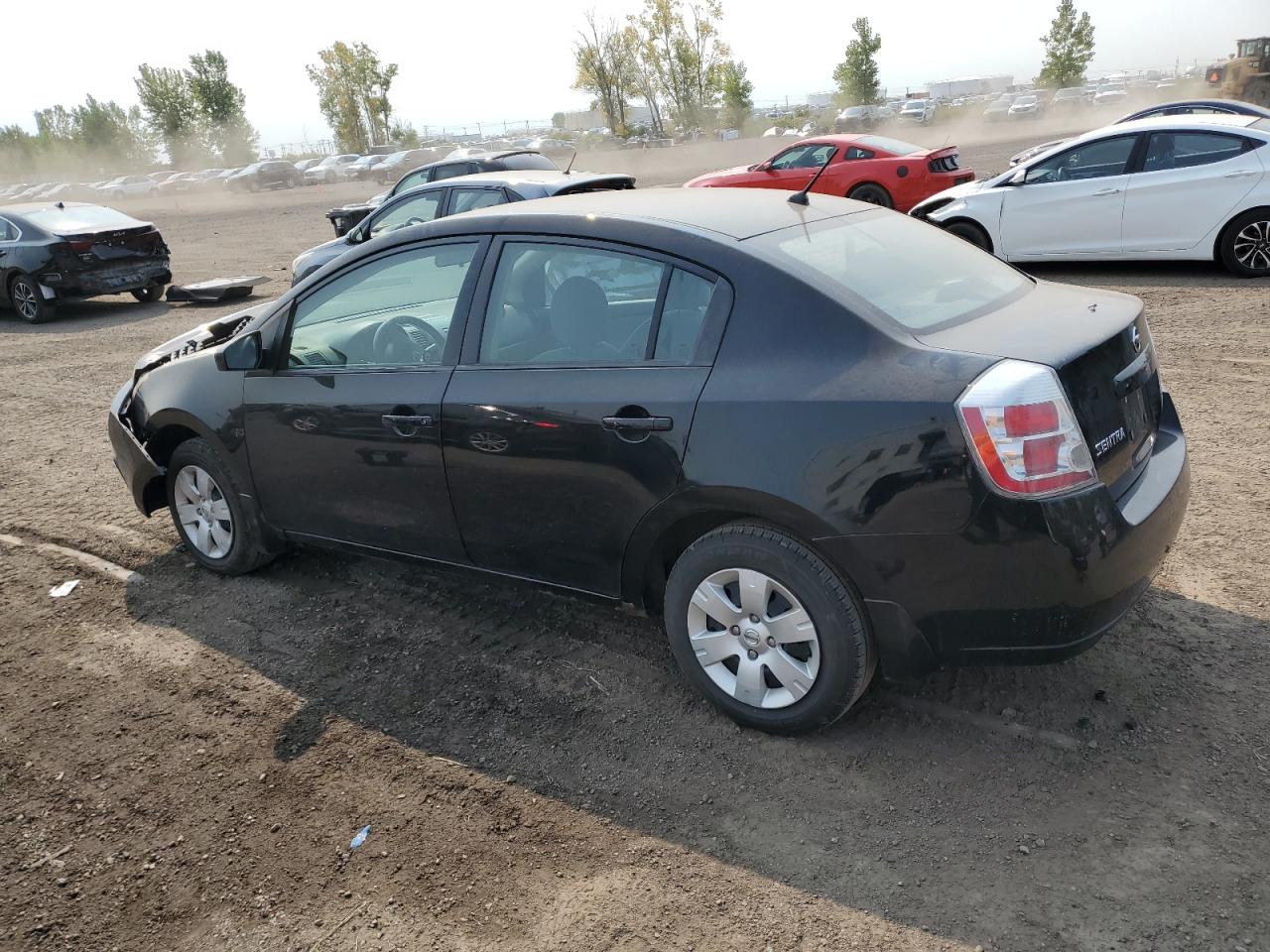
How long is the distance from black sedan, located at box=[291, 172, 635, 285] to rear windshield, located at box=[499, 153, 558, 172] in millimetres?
3149

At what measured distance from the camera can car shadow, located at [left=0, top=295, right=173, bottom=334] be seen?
1363cm

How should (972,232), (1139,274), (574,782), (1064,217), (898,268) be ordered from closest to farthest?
(574,782), (898,268), (1064,217), (1139,274), (972,232)

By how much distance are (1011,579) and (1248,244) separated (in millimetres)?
8756

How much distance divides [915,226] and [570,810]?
8.63 ft

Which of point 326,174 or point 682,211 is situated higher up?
point 682,211

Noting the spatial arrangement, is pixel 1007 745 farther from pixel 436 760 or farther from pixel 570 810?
pixel 436 760

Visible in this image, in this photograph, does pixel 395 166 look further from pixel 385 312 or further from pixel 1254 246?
pixel 385 312

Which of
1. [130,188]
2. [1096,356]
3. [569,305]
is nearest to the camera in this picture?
[1096,356]

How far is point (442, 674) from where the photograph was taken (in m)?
3.95

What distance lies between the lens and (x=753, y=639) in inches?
129

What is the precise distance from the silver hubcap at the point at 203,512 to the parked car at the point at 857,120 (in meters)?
48.2

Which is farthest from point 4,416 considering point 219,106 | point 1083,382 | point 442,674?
point 219,106

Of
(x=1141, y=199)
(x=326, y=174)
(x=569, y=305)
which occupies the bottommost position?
(x=1141, y=199)

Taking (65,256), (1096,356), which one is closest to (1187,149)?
(1096,356)
